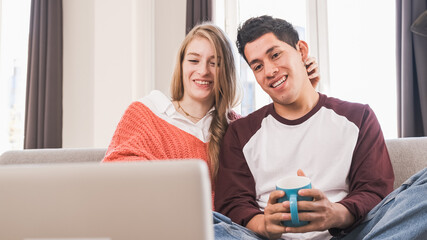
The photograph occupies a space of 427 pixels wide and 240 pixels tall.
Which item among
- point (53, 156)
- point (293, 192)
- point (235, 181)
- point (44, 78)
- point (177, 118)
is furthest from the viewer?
point (44, 78)

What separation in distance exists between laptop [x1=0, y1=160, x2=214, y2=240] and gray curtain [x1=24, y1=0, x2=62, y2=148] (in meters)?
3.32

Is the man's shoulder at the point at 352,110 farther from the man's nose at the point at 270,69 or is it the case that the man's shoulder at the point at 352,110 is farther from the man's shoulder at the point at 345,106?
the man's nose at the point at 270,69

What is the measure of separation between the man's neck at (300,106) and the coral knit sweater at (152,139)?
1.04 ft

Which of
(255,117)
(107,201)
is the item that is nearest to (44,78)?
(255,117)

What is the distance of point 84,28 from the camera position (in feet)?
11.9

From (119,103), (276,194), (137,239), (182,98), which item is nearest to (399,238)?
(276,194)

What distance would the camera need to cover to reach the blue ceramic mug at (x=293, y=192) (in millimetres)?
980

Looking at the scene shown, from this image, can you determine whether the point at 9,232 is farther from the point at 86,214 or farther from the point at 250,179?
the point at 250,179

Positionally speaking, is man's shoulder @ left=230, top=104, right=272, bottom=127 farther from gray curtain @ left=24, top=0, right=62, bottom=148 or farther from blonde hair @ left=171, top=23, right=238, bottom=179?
gray curtain @ left=24, top=0, right=62, bottom=148

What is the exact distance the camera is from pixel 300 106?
4.79 feet

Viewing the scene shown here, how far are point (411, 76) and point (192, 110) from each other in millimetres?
Result: 1693

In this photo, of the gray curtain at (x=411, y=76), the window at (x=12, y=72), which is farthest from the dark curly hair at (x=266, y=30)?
the window at (x=12, y=72)

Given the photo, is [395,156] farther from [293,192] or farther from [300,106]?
[293,192]

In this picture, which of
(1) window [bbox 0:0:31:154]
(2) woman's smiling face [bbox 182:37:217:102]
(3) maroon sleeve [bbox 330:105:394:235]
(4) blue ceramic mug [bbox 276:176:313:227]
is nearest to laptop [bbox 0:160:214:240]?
(4) blue ceramic mug [bbox 276:176:313:227]
